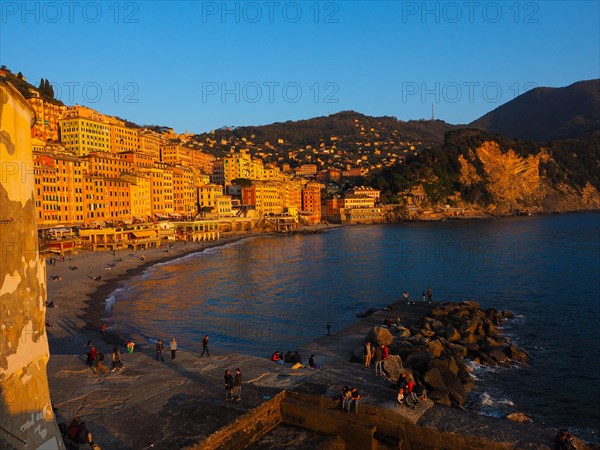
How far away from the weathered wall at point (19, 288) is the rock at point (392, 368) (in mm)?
13639

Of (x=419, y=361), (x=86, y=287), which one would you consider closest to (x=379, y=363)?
(x=419, y=361)

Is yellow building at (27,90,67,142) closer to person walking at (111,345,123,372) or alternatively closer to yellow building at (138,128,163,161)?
yellow building at (138,128,163,161)

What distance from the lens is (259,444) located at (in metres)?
12.8

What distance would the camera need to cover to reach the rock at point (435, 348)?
22398mm

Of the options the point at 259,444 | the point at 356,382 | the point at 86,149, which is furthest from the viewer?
the point at 86,149

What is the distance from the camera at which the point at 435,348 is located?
2267 centimetres

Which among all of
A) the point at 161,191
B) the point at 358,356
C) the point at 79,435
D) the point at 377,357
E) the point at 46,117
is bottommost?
the point at 358,356

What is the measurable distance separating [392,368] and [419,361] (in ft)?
8.82

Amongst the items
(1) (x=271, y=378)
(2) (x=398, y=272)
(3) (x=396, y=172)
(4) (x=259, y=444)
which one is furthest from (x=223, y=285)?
(3) (x=396, y=172)

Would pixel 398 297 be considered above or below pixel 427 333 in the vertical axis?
below

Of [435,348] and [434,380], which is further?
[435,348]

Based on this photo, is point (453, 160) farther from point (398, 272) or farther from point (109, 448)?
point (109, 448)

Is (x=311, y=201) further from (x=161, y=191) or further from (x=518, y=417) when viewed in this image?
(x=518, y=417)

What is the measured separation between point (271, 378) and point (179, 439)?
472 centimetres
